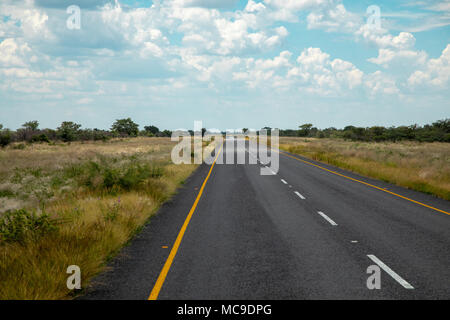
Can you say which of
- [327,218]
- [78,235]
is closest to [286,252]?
[327,218]

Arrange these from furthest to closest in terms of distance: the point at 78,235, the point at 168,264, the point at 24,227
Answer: the point at 78,235 → the point at 24,227 → the point at 168,264

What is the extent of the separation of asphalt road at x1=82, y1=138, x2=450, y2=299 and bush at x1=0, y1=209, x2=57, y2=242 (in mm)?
1566

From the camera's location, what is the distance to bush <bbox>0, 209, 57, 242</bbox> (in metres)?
6.31

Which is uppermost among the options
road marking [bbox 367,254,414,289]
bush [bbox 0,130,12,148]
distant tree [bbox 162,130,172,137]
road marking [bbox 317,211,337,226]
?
distant tree [bbox 162,130,172,137]

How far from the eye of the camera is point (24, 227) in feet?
21.1

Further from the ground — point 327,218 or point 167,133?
point 167,133

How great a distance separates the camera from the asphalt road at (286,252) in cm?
496

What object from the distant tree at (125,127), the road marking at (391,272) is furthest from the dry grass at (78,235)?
the distant tree at (125,127)

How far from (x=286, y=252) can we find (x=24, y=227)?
4947 millimetres

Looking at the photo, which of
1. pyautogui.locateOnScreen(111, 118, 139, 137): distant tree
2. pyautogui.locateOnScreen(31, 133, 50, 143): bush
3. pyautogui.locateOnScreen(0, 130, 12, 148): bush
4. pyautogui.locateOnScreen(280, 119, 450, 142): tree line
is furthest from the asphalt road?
pyautogui.locateOnScreen(111, 118, 139, 137): distant tree

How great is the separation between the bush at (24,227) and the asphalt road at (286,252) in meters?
1.57

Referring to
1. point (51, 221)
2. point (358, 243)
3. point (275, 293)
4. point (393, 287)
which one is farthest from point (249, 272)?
point (51, 221)

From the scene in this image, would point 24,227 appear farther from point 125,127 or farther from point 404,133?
point 125,127

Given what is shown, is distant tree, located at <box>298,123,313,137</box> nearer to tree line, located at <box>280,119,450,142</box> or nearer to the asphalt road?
tree line, located at <box>280,119,450,142</box>
